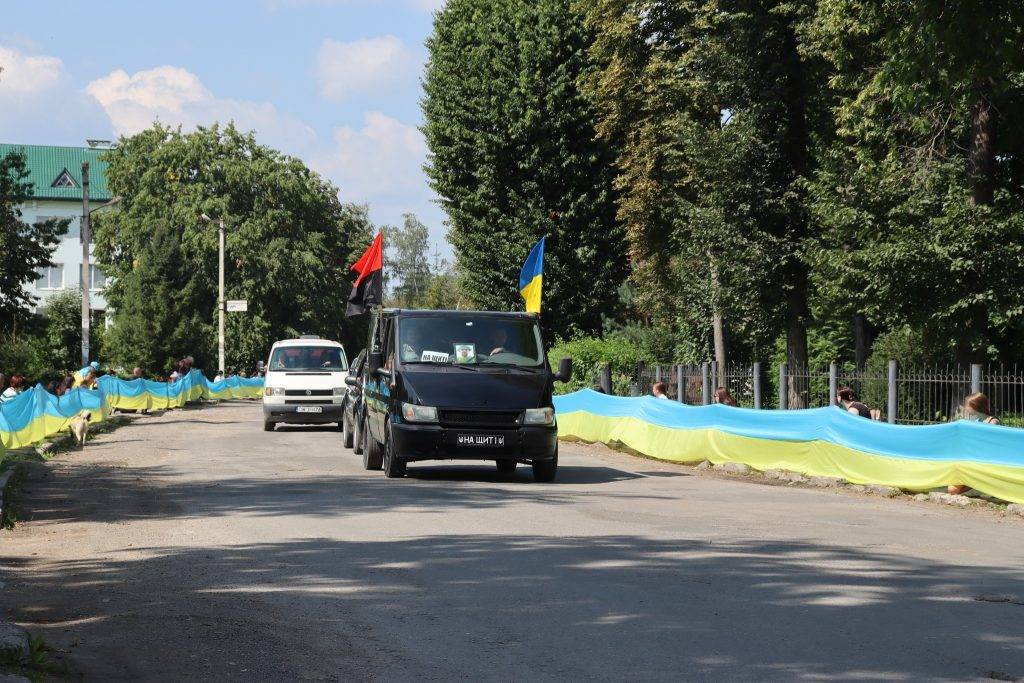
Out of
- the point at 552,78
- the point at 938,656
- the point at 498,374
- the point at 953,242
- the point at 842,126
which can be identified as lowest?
the point at 938,656

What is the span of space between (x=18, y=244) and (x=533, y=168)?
606 inches

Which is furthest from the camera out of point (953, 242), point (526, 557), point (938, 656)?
point (953, 242)

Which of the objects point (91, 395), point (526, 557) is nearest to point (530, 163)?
point (91, 395)

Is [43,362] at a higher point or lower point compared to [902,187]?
lower

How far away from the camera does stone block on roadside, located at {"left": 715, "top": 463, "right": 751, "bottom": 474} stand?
796 inches

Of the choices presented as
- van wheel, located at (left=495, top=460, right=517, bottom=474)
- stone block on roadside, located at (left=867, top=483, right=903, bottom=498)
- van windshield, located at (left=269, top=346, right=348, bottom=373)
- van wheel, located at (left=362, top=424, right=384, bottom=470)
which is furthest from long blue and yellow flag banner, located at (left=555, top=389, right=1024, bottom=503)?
van windshield, located at (left=269, top=346, right=348, bottom=373)

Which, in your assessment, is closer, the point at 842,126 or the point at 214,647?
the point at 214,647

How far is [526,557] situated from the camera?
33.1ft

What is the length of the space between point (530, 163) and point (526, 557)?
32.9 metres

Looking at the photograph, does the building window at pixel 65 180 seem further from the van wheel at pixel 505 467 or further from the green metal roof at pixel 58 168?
the van wheel at pixel 505 467

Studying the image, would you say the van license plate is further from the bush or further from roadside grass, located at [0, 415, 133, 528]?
the bush

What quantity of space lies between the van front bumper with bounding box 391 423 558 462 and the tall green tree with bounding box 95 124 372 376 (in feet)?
194

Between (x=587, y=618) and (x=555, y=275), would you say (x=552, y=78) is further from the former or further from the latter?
(x=587, y=618)

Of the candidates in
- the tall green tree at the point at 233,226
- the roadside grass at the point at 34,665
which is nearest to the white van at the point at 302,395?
the roadside grass at the point at 34,665
